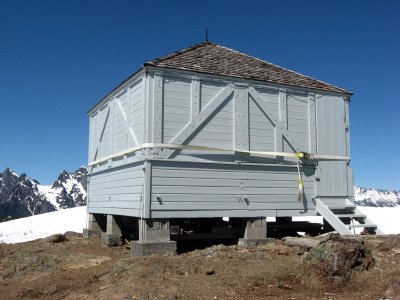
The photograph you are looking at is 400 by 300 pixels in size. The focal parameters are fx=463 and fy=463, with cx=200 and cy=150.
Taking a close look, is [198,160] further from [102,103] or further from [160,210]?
[102,103]

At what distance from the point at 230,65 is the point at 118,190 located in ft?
18.1

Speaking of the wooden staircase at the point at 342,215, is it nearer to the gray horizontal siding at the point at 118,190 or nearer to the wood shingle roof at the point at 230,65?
the wood shingle roof at the point at 230,65

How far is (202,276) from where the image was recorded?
9.95 metres

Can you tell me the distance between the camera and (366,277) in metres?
9.53

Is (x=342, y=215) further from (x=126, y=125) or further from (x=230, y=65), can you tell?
(x=126, y=125)

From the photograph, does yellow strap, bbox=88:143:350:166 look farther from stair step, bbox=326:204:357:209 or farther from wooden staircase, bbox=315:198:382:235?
stair step, bbox=326:204:357:209

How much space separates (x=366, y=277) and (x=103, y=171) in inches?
414

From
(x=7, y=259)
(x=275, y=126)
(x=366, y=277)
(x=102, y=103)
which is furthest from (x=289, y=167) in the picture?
(x=7, y=259)

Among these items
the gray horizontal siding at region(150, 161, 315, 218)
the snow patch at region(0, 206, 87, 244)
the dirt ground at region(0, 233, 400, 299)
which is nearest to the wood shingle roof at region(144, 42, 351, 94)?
the gray horizontal siding at region(150, 161, 315, 218)

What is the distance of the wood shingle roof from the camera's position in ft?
46.1

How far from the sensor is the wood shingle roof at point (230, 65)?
14.1 metres

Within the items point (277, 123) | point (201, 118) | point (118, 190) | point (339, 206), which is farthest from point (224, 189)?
point (339, 206)

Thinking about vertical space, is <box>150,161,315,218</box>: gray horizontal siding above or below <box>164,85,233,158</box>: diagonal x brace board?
below

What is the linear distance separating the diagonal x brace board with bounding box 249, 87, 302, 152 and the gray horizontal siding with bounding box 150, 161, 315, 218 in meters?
0.83
